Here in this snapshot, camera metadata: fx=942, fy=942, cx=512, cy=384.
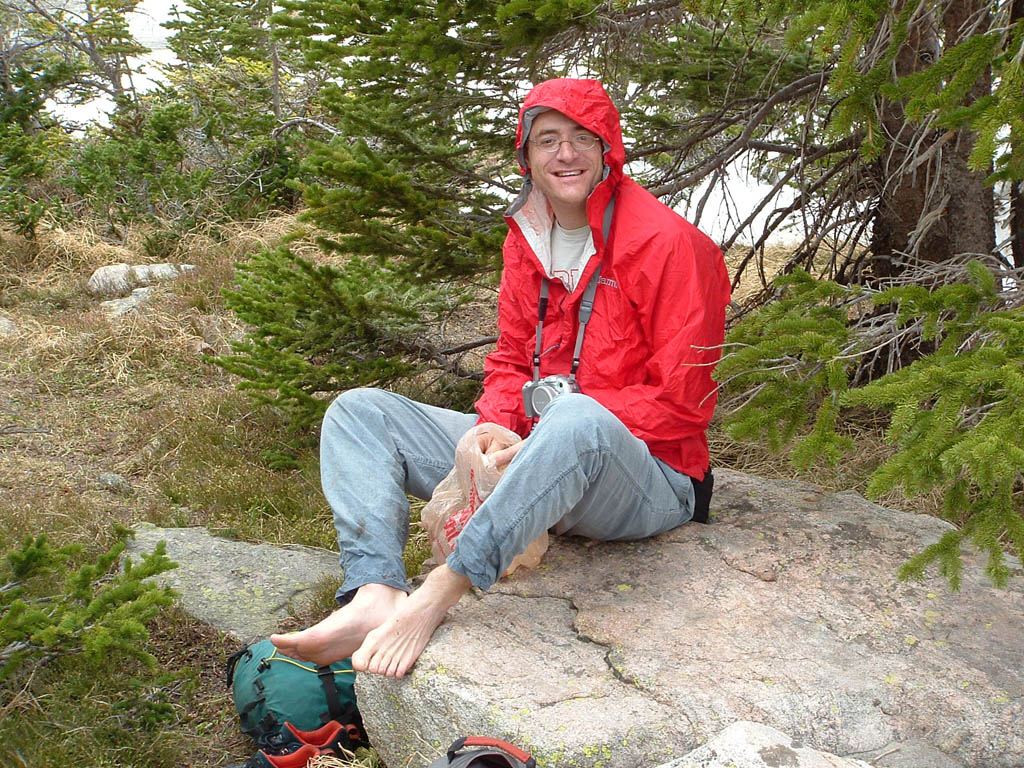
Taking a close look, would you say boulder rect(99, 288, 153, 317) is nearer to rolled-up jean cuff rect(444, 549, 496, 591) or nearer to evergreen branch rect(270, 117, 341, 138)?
evergreen branch rect(270, 117, 341, 138)

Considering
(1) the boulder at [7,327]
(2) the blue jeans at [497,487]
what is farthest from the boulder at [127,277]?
(2) the blue jeans at [497,487]

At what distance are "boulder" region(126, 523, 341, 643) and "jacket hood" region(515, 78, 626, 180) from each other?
2274 millimetres

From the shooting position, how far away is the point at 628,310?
347 cm

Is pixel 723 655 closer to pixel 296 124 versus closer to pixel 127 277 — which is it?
pixel 127 277

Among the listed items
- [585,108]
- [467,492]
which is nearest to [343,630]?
[467,492]

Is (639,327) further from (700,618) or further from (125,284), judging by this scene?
(125,284)

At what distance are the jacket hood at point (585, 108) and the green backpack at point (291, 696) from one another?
213 centimetres

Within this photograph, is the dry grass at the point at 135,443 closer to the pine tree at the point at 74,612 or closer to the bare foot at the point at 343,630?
the pine tree at the point at 74,612

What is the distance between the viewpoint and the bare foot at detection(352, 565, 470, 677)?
9.62 feet

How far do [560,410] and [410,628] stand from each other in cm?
84

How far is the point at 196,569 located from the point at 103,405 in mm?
2771

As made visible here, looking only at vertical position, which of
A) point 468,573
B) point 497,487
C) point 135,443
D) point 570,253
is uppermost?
point 570,253

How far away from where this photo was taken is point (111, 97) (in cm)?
1355

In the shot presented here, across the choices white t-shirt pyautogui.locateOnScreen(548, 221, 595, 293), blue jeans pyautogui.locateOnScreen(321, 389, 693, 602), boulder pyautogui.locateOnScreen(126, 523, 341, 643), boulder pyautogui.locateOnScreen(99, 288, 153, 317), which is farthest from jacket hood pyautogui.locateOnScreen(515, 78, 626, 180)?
boulder pyautogui.locateOnScreen(99, 288, 153, 317)
